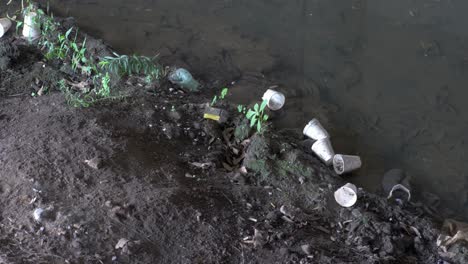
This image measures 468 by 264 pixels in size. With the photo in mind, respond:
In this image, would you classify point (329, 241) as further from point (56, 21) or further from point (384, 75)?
point (56, 21)

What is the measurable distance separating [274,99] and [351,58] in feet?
4.38

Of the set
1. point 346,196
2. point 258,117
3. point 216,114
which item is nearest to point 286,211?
point 346,196

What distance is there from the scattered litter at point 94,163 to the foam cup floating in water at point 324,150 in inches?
68.3

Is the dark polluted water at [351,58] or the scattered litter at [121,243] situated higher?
the dark polluted water at [351,58]

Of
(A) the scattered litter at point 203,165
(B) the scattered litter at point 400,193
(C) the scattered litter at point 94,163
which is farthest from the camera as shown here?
(B) the scattered litter at point 400,193

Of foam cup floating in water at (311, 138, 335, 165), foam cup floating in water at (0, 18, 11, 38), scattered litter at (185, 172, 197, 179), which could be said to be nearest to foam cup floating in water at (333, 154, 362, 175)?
foam cup floating in water at (311, 138, 335, 165)

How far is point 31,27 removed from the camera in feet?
15.1

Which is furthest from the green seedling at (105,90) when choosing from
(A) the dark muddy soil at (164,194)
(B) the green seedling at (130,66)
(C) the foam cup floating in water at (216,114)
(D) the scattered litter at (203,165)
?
(D) the scattered litter at (203,165)

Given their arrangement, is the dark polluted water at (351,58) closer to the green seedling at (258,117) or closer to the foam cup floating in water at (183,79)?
the foam cup floating in water at (183,79)

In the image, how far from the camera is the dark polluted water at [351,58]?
14.8 feet

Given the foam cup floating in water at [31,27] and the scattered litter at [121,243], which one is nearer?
the scattered litter at [121,243]

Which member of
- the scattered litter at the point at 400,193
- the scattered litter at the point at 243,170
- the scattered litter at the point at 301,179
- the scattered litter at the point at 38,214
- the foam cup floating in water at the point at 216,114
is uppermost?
the foam cup floating in water at the point at 216,114

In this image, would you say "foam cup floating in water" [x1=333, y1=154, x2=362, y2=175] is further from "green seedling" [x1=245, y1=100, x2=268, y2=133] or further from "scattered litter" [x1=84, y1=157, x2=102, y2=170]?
"scattered litter" [x1=84, y1=157, x2=102, y2=170]

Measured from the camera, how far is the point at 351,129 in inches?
183
